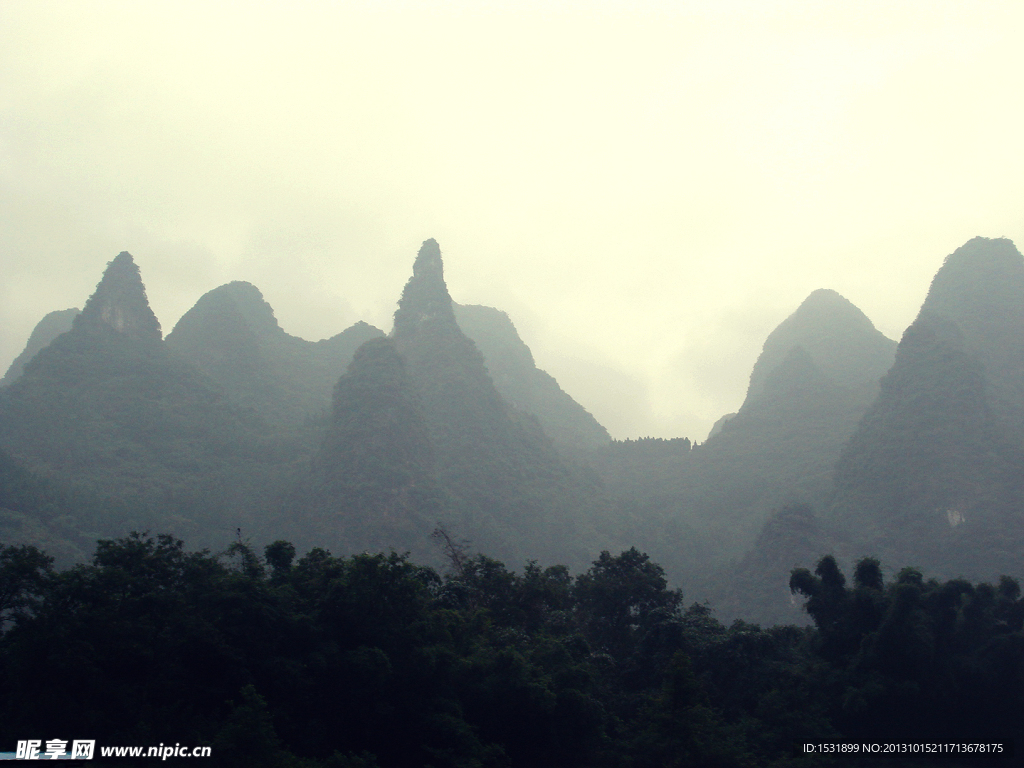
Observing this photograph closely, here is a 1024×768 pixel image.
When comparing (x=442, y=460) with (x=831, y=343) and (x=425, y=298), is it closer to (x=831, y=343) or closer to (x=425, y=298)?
(x=425, y=298)

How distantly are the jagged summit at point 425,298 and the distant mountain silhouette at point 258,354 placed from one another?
40.8 ft

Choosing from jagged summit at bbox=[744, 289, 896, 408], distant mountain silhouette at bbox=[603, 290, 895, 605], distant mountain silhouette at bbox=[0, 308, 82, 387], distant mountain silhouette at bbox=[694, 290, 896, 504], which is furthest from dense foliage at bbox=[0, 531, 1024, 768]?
distant mountain silhouette at bbox=[0, 308, 82, 387]

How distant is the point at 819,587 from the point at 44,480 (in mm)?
52645

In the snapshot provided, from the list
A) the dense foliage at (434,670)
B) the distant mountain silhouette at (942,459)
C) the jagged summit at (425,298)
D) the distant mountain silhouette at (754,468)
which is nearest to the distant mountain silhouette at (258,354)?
the jagged summit at (425,298)

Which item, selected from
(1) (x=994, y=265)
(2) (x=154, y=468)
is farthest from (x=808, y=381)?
(2) (x=154, y=468)

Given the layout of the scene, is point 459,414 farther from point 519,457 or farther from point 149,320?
point 149,320

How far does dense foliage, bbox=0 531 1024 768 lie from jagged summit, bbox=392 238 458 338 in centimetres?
6323

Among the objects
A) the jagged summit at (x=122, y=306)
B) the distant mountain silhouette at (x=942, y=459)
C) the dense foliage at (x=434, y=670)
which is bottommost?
the dense foliage at (x=434, y=670)

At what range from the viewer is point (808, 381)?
99125 millimetres

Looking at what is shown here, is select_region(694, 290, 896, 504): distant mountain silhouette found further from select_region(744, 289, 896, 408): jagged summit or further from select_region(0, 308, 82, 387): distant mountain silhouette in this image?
select_region(0, 308, 82, 387): distant mountain silhouette

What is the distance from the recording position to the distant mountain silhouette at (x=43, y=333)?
11326cm

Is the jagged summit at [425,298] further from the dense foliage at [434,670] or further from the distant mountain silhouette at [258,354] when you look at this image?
the dense foliage at [434,670]

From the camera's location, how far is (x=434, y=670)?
23844 millimetres

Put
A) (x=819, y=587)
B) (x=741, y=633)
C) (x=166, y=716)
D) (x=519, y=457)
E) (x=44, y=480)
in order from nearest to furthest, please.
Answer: (x=166, y=716)
(x=741, y=633)
(x=819, y=587)
(x=44, y=480)
(x=519, y=457)
